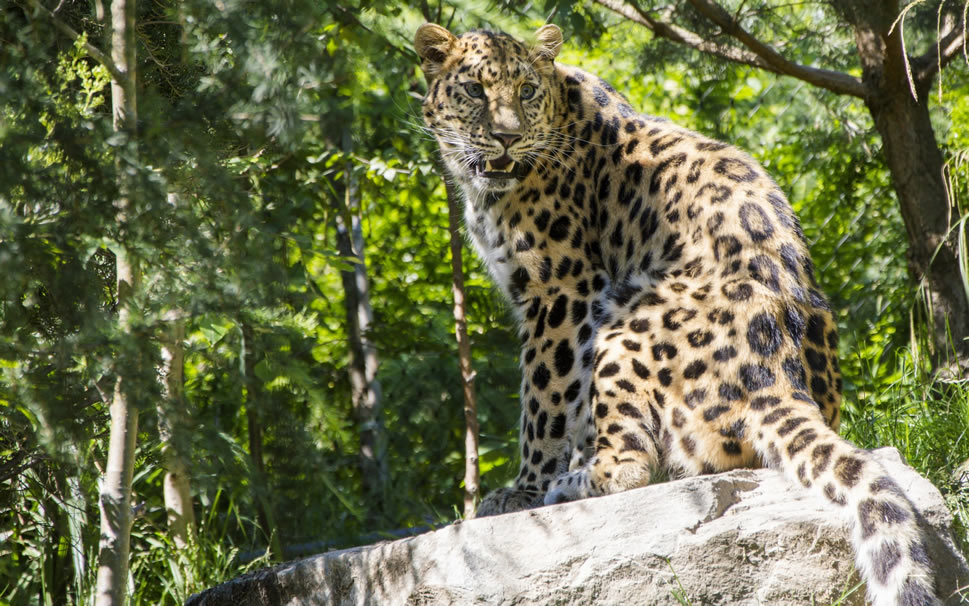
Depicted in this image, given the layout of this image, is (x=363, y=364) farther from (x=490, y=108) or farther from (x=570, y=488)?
(x=570, y=488)

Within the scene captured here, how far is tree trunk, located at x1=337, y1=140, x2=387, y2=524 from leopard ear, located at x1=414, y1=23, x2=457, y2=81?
213 centimetres

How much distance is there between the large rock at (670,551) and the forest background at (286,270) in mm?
970

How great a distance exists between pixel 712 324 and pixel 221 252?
6.44ft

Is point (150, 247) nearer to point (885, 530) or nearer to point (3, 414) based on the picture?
point (3, 414)

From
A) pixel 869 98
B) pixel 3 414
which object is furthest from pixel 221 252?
pixel 869 98

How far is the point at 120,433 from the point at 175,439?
854 millimetres

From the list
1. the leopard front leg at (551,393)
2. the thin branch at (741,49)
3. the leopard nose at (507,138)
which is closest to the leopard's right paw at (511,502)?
the leopard front leg at (551,393)

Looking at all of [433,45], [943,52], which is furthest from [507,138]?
[943,52]

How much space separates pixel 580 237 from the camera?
495cm

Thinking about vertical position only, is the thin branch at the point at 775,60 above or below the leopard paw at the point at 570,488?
above

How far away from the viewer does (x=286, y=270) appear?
4609 mm

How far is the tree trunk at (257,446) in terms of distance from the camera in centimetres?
524

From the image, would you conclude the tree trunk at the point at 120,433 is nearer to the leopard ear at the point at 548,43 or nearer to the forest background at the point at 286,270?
the forest background at the point at 286,270

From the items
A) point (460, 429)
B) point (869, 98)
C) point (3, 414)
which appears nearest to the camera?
point (3, 414)
